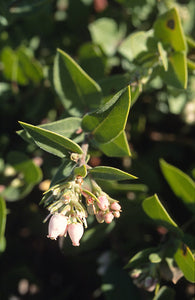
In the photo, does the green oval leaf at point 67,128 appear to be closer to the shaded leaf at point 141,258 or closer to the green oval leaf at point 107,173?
the green oval leaf at point 107,173

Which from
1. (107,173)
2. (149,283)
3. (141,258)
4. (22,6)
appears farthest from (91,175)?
(22,6)

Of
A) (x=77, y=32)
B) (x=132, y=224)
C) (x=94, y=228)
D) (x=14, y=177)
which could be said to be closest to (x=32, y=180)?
(x=14, y=177)

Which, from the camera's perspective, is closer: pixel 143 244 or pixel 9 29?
pixel 143 244

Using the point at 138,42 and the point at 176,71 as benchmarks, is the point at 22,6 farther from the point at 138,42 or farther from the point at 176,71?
the point at 176,71

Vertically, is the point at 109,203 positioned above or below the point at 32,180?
above

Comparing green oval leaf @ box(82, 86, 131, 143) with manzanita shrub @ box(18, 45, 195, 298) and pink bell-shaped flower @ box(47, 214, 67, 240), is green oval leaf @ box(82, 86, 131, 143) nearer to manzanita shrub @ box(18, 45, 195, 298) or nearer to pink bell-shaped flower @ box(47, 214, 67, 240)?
manzanita shrub @ box(18, 45, 195, 298)

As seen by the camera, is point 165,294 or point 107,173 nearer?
point 107,173

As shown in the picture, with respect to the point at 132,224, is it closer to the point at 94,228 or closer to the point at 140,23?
the point at 94,228

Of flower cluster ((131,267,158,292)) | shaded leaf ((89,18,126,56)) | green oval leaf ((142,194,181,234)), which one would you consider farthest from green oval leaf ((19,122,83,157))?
shaded leaf ((89,18,126,56))
